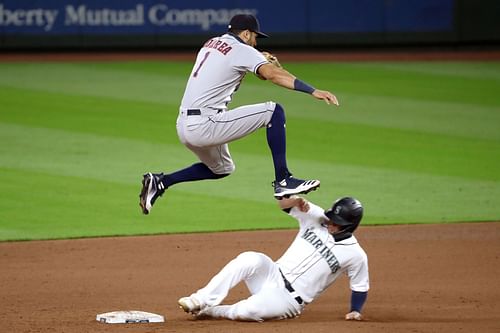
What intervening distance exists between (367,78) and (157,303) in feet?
45.2

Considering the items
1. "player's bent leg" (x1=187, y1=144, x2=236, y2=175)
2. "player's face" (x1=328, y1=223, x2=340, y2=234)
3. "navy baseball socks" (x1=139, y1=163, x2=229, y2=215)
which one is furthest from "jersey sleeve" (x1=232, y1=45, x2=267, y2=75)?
"player's face" (x1=328, y1=223, x2=340, y2=234)

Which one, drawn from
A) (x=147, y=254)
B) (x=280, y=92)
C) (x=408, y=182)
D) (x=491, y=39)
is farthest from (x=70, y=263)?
(x=491, y=39)

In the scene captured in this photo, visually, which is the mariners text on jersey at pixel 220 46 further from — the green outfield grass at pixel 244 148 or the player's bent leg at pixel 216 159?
the green outfield grass at pixel 244 148

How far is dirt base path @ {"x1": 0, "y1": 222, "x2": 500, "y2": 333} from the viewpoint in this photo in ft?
26.8

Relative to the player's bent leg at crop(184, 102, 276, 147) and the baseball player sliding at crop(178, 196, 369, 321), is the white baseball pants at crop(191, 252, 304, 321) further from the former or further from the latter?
the player's bent leg at crop(184, 102, 276, 147)

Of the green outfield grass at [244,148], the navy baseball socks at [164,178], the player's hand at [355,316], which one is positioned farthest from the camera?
the green outfield grass at [244,148]

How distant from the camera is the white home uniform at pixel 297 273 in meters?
8.16

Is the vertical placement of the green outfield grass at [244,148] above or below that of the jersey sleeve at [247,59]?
below

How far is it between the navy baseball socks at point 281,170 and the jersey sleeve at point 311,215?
5.6 inches

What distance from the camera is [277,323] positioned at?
818 cm

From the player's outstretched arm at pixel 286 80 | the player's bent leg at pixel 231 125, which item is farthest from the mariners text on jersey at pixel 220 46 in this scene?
the player's bent leg at pixel 231 125

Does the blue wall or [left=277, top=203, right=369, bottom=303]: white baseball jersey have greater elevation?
[left=277, top=203, right=369, bottom=303]: white baseball jersey

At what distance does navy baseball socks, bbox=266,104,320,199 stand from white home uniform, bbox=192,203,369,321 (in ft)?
0.54

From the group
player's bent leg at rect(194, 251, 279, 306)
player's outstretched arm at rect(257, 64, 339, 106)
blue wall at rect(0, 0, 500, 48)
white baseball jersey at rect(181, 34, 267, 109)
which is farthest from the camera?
blue wall at rect(0, 0, 500, 48)
